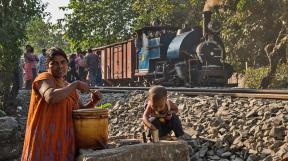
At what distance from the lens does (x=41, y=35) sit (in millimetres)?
72250

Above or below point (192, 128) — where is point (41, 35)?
above

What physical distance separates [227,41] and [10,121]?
53.8ft

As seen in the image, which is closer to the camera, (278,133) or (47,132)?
(47,132)

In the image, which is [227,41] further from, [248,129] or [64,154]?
[64,154]

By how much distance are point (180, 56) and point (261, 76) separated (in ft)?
20.2

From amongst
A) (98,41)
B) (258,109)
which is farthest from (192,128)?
(98,41)

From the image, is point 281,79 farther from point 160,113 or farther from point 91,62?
point 160,113

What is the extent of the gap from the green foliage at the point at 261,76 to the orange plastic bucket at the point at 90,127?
52.1 feet

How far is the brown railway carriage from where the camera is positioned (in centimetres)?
2066

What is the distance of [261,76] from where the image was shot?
20.0 metres

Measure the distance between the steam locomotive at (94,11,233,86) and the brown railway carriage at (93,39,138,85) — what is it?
0.07m

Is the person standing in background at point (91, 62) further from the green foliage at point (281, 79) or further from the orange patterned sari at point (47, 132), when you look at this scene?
the orange patterned sari at point (47, 132)

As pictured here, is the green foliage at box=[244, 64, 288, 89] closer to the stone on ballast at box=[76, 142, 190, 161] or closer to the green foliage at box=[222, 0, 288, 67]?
the green foliage at box=[222, 0, 288, 67]

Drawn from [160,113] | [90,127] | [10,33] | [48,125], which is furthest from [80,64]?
[48,125]
